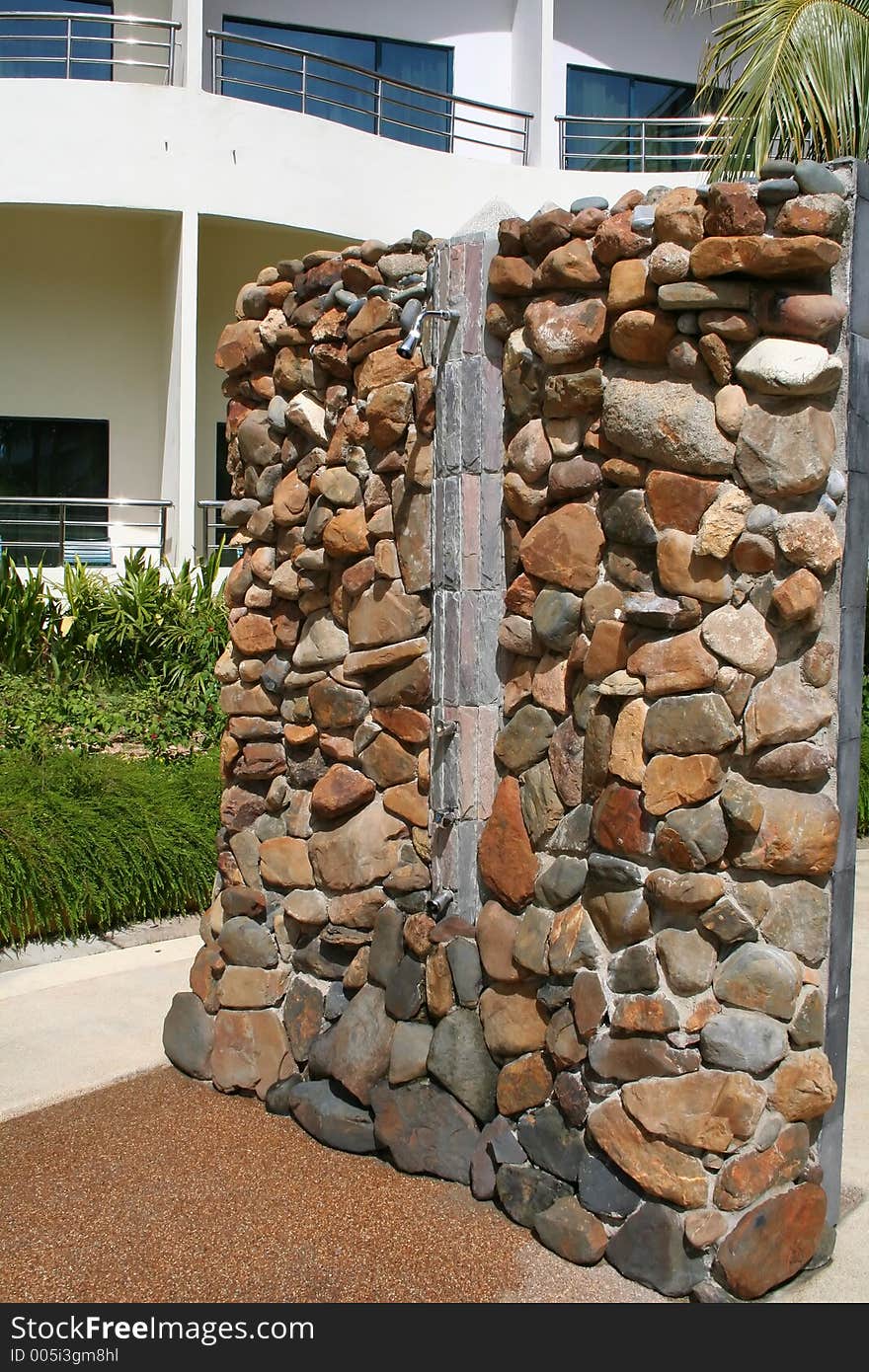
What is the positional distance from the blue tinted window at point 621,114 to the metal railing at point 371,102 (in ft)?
3.16

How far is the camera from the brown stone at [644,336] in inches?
120

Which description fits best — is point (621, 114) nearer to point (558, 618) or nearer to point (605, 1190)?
point (558, 618)

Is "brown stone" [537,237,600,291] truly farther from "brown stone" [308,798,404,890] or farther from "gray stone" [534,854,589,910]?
"brown stone" [308,798,404,890]

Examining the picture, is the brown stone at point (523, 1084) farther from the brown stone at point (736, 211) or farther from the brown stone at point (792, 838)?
the brown stone at point (736, 211)

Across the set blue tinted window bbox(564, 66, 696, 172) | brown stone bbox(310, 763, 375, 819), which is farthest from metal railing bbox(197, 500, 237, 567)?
brown stone bbox(310, 763, 375, 819)

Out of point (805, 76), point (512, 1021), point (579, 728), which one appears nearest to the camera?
point (579, 728)

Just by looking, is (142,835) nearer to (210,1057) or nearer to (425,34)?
(210,1057)

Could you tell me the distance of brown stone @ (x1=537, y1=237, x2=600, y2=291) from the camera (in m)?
3.21

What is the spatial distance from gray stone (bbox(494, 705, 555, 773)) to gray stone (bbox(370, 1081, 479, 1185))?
1.00 metres

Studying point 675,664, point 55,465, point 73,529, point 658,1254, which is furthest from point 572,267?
point 55,465

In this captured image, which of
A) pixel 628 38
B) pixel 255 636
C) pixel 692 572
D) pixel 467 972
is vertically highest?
pixel 628 38

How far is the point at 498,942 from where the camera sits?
11.6 ft

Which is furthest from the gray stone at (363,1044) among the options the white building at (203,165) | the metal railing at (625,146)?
the metal railing at (625,146)

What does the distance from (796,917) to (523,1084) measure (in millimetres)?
913
